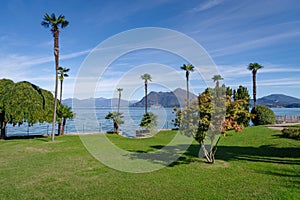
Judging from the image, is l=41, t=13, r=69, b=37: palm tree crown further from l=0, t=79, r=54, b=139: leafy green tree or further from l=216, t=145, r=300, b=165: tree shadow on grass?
l=216, t=145, r=300, b=165: tree shadow on grass

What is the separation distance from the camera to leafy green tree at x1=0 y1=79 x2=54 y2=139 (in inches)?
777

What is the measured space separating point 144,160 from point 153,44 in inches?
212

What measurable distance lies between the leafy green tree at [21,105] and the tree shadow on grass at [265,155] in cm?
1638

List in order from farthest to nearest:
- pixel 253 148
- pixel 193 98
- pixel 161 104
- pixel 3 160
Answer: pixel 161 104, pixel 253 148, pixel 3 160, pixel 193 98

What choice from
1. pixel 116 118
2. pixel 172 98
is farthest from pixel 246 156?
pixel 116 118

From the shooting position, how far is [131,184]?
724 centimetres

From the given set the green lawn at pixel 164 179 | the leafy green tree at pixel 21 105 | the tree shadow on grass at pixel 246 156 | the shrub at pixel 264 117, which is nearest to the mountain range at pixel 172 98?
the tree shadow on grass at pixel 246 156

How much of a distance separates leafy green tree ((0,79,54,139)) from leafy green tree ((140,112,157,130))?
31.7 feet

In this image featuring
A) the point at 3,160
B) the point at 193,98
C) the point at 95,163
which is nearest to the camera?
the point at 193,98

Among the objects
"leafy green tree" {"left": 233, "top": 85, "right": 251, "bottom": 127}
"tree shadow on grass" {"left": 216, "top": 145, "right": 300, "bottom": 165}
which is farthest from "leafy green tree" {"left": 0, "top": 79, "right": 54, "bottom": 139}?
"leafy green tree" {"left": 233, "top": 85, "right": 251, "bottom": 127}

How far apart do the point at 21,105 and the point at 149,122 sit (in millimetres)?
12638

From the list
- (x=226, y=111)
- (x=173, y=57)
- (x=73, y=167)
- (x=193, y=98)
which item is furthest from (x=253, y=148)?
(x=73, y=167)

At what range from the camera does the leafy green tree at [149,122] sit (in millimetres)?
25391

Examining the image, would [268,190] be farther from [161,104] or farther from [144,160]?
[161,104]
